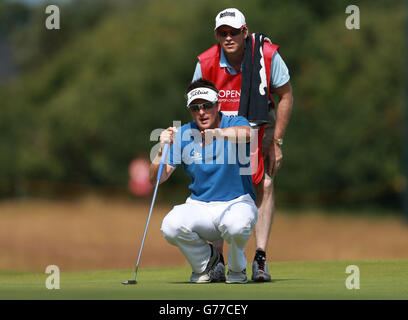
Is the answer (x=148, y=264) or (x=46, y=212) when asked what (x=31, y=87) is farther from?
(x=148, y=264)

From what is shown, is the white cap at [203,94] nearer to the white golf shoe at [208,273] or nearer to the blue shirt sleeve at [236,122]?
the blue shirt sleeve at [236,122]

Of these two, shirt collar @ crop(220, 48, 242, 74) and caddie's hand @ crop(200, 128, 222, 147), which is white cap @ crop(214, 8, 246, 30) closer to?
shirt collar @ crop(220, 48, 242, 74)

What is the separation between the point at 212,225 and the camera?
665 centimetres

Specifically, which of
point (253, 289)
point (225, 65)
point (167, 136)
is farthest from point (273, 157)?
point (253, 289)

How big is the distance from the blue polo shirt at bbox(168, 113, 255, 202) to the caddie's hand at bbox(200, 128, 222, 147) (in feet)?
0.10

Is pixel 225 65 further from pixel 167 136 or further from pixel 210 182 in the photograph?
pixel 210 182

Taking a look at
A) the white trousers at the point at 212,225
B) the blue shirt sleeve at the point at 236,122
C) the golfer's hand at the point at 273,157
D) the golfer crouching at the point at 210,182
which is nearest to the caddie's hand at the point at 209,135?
the golfer crouching at the point at 210,182

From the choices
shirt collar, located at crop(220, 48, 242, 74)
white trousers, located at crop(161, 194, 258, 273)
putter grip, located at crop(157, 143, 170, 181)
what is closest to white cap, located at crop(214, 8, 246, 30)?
shirt collar, located at crop(220, 48, 242, 74)

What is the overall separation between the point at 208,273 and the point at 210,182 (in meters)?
0.76

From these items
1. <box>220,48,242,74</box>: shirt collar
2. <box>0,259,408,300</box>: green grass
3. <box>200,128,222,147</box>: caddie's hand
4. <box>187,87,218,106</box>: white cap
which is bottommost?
<box>0,259,408,300</box>: green grass

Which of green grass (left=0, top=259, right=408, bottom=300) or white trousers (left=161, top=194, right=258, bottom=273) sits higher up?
white trousers (left=161, top=194, right=258, bottom=273)

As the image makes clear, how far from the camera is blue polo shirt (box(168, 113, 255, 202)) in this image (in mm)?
6668
